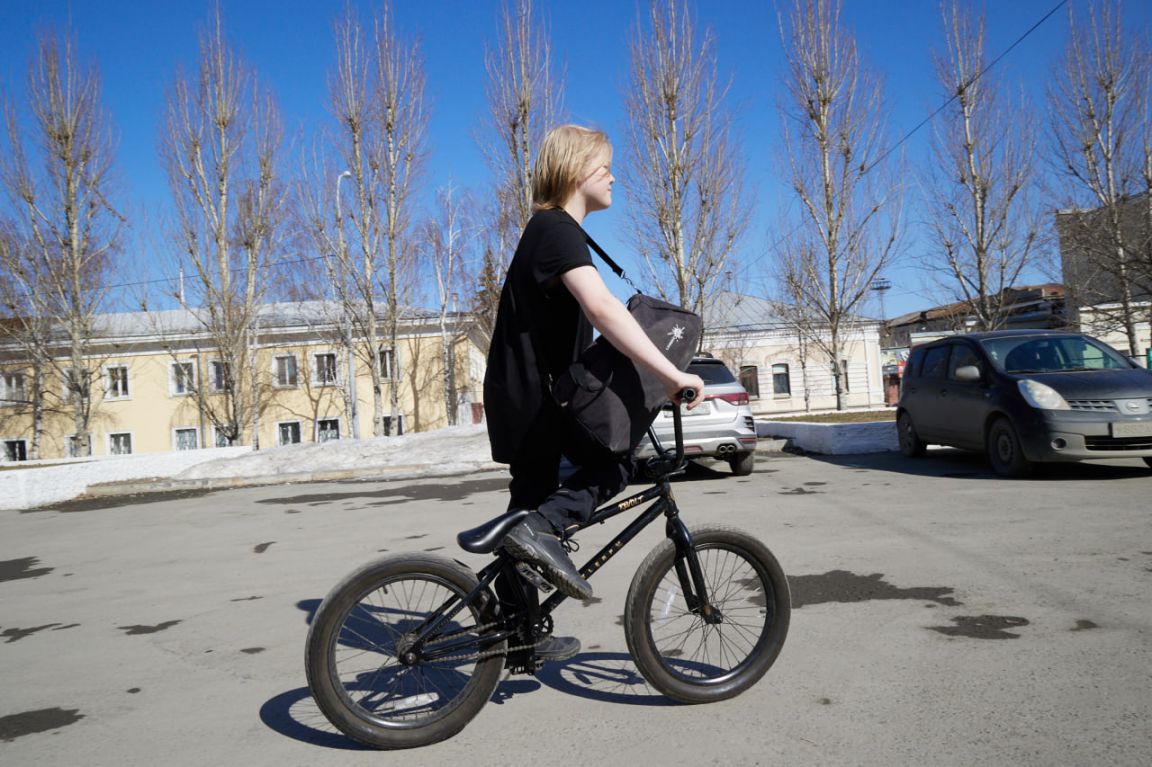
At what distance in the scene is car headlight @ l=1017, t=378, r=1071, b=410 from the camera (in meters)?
7.13

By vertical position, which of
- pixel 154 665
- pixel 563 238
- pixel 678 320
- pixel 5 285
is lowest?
pixel 154 665

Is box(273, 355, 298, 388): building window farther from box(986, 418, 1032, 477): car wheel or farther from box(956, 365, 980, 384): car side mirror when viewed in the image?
box(986, 418, 1032, 477): car wheel

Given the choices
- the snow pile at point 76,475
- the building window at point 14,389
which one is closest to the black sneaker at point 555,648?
the snow pile at point 76,475

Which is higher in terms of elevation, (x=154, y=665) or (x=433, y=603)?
(x=433, y=603)

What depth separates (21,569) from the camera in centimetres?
611

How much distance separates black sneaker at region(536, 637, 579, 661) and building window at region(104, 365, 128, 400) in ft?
124

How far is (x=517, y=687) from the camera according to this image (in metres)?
2.81

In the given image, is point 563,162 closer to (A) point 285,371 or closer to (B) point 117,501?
(B) point 117,501

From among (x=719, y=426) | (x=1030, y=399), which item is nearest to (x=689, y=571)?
(x=1030, y=399)

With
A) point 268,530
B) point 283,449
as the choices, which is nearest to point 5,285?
point 283,449

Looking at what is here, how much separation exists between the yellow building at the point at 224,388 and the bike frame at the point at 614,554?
3108 cm

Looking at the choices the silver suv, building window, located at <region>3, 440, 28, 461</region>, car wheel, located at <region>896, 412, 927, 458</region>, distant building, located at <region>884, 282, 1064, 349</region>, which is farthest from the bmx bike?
building window, located at <region>3, 440, 28, 461</region>

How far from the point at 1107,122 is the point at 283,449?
25.4 meters

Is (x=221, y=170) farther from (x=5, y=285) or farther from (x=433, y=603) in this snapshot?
(x=433, y=603)
